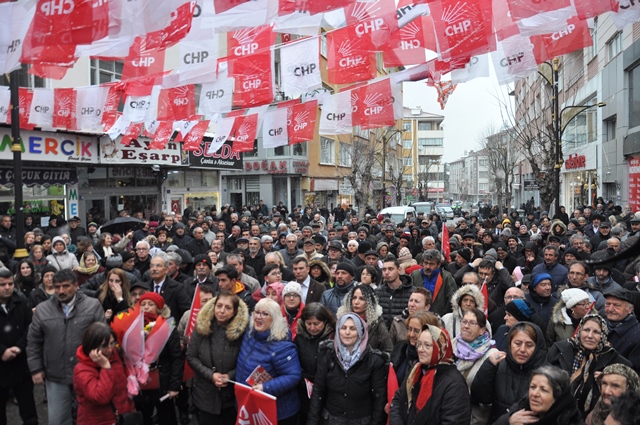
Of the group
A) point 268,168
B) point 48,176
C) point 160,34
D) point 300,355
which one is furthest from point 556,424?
point 268,168

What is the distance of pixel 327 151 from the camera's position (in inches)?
1588

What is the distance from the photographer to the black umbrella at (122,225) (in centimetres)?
1357

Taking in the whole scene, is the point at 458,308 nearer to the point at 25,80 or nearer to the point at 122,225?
the point at 122,225

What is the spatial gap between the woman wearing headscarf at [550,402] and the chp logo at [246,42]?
867 cm

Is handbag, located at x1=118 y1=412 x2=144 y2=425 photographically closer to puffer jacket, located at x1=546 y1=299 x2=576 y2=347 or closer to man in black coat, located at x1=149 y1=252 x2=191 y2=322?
man in black coat, located at x1=149 y1=252 x2=191 y2=322

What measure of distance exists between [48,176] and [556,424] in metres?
16.6

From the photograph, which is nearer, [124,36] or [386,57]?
[124,36]

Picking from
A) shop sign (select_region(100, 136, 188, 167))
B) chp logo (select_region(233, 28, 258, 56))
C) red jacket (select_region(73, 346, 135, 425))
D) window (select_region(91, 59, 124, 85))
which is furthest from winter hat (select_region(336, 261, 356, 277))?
window (select_region(91, 59, 124, 85))

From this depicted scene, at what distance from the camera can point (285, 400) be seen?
185 inches

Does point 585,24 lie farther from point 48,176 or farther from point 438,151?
point 438,151

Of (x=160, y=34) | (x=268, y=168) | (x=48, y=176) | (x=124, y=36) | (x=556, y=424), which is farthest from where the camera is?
(x=268, y=168)

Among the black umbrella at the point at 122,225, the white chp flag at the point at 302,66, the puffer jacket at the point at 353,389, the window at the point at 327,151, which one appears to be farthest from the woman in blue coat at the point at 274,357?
the window at the point at 327,151

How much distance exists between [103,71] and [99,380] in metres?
16.2

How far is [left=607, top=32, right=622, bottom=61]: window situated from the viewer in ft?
76.7
